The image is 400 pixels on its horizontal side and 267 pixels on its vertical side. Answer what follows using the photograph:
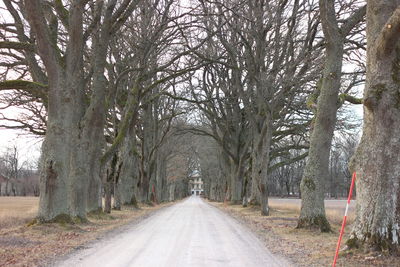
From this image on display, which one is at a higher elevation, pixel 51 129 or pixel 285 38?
pixel 285 38

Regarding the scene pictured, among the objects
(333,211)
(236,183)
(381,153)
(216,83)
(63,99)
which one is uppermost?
(216,83)

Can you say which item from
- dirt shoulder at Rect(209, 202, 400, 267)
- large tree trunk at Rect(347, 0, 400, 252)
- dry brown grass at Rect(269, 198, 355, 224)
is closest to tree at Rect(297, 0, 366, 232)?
dirt shoulder at Rect(209, 202, 400, 267)

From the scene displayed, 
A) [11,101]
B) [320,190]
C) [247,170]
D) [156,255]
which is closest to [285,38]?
[320,190]

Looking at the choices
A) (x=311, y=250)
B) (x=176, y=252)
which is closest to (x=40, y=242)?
(x=176, y=252)

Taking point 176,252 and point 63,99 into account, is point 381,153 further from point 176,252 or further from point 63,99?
point 63,99

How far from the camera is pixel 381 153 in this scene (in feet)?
25.4

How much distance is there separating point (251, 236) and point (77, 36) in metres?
8.36

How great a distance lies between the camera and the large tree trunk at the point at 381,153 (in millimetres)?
7508

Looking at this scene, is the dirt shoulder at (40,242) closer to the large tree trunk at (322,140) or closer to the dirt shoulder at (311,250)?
the dirt shoulder at (311,250)

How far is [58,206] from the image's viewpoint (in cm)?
1227

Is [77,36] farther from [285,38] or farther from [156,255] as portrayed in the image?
[285,38]

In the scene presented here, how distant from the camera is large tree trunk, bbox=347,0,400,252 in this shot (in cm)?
751

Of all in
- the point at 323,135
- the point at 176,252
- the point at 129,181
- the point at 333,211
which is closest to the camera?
the point at 176,252

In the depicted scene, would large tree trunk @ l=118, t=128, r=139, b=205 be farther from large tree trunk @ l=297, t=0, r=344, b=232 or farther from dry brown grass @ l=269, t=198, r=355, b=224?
large tree trunk @ l=297, t=0, r=344, b=232
